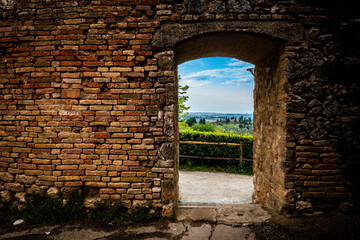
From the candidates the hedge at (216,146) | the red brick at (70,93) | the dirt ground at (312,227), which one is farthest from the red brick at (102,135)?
the hedge at (216,146)

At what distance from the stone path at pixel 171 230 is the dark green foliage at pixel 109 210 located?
0.11 m

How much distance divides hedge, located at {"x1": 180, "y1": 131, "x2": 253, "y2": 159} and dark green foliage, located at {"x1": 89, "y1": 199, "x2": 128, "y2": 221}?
664cm

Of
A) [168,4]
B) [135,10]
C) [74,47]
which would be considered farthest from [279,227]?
[74,47]

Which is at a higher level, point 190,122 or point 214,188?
point 190,122

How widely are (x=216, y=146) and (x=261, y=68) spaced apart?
5.71 m

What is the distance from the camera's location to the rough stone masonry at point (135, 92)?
2.90 meters

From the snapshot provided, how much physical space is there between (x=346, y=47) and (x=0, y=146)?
17.1 feet

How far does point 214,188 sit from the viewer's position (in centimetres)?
634

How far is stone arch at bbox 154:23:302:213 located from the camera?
2900 millimetres

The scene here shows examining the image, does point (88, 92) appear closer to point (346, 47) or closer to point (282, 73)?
point (282, 73)

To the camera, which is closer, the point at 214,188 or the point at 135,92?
the point at 135,92

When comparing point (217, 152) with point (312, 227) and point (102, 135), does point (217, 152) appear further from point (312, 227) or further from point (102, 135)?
point (102, 135)

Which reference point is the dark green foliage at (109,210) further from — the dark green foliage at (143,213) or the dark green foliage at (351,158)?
the dark green foliage at (351,158)

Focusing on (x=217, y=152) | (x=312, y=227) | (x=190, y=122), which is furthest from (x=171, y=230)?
(x=190, y=122)
